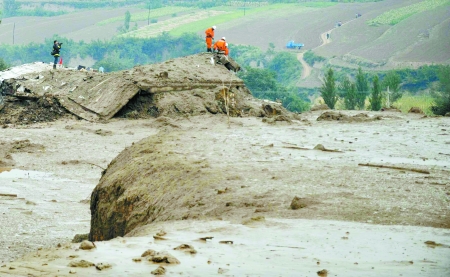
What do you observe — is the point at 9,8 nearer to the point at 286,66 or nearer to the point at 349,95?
the point at 286,66

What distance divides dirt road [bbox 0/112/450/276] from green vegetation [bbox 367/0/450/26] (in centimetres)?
10298

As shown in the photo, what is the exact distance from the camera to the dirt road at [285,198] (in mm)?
8180

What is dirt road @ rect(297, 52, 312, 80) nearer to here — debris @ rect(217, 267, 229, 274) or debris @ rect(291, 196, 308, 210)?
debris @ rect(291, 196, 308, 210)

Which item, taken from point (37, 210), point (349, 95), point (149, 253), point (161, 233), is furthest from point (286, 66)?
point (149, 253)

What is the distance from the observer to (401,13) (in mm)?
132125

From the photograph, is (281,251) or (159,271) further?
(281,251)

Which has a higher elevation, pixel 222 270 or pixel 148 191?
pixel 222 270

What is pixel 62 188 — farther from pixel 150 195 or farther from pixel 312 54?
pixel 312 54

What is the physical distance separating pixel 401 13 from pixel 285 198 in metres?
125

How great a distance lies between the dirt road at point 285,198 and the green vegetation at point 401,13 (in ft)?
338

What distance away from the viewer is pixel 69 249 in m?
8.39

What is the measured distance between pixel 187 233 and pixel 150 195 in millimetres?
3045

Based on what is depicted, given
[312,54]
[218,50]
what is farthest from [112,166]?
[312,54]

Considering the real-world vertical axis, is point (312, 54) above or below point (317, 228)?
below
